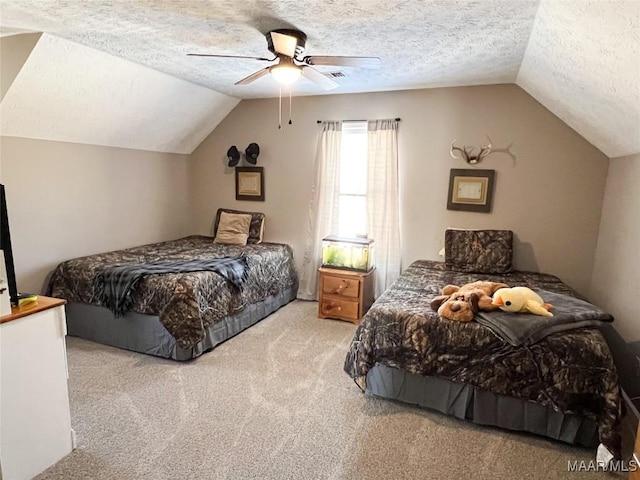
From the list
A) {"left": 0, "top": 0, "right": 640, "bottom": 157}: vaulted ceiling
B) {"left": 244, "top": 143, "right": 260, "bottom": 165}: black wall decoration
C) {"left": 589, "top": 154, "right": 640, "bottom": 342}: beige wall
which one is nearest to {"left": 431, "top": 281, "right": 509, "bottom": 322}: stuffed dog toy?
{"left": 589, "top": 154, "right": 640, "bottom": 342}: beige wall

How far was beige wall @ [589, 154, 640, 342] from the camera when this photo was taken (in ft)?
8.41

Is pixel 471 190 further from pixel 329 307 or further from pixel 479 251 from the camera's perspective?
pixel 329 307

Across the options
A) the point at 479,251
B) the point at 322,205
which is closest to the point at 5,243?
the point at 322,205

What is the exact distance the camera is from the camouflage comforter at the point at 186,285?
295cm

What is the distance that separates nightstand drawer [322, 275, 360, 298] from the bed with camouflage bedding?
1.23 meters

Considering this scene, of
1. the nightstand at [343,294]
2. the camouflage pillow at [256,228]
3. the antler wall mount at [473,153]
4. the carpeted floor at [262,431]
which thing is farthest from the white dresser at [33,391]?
the antler wall mount at [473,153]

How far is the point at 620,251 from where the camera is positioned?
9.36ft

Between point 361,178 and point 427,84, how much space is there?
120 cm

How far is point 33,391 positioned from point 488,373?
2.44m

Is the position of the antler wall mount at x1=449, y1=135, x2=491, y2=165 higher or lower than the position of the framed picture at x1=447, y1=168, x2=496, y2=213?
higher

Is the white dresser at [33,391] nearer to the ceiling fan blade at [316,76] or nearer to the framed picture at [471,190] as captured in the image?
the ceiling fan blade at [316,76]

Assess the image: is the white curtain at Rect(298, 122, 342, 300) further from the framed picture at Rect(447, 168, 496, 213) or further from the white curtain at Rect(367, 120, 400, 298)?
the framed picture at Rect(447, 168, 496, 213)

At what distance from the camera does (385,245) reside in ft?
13.8

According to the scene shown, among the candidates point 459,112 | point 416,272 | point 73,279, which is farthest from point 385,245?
point 73,279
